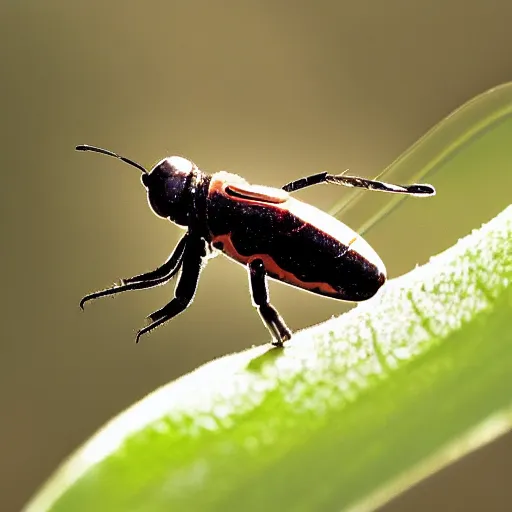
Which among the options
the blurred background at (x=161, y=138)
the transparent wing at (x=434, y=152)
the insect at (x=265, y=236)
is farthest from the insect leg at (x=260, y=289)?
the blurred background at (x=161, y=138)

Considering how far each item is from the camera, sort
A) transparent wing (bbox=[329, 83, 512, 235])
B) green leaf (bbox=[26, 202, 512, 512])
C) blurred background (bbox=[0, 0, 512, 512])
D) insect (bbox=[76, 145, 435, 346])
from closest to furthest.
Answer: green leaf (bbox=[26, 202, 512, 512]) < insect (bbox=[76, 145, 435, 346]) < transparent wing (bbox=[329, 83, 512, 235]) < blurred background (bbox=[0, 0, 512, 512])

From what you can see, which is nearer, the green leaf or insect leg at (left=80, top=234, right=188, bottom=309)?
the green leaf

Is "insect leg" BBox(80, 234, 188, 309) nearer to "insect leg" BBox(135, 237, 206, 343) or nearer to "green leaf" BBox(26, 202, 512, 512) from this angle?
"insect leg" BBox(135, 237, 206, 343)

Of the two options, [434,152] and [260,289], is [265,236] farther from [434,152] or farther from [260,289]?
[434,152]

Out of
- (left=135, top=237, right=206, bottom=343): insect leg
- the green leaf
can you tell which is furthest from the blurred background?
the green leaf

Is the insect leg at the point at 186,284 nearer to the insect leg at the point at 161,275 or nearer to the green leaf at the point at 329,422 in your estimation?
the insect leg at the point at 161,275

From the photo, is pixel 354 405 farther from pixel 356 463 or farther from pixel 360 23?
pixel 360 23

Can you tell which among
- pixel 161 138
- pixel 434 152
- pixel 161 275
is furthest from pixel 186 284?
pixel 161 138

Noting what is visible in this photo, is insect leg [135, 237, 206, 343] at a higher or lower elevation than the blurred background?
lower
